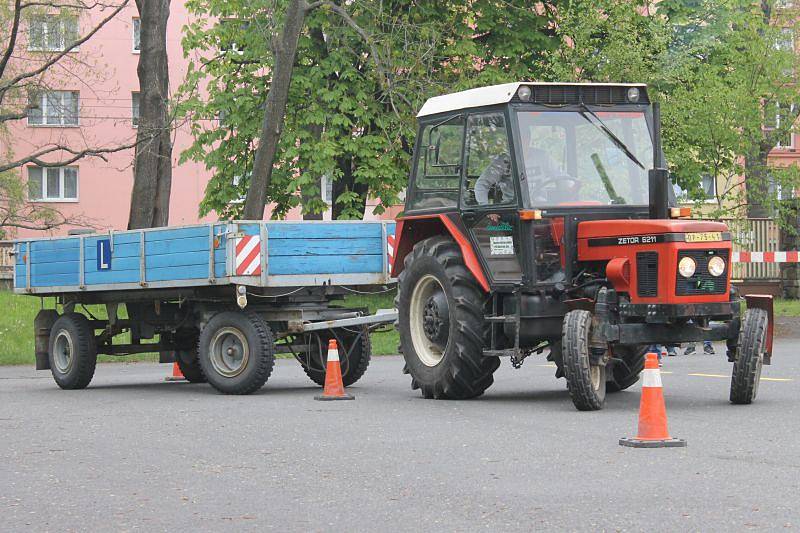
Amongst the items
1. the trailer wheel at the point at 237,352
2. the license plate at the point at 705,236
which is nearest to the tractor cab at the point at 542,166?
the license plate at the point at 705,236

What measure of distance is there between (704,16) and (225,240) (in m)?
29.2

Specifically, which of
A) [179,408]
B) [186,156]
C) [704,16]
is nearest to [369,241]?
[179,408]

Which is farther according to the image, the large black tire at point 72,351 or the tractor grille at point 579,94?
the large black tire at point 72,351

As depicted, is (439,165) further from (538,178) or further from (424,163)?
(538,178)

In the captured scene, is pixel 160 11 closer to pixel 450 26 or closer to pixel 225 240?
pixel 450 26

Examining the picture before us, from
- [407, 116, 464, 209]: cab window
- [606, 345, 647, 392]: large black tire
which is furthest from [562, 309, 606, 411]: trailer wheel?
[407, 116, 464, 209]: cab window

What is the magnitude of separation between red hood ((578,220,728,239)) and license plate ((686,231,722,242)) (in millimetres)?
33

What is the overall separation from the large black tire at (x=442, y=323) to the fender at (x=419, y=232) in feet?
0.55

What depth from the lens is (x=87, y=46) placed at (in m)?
59.1

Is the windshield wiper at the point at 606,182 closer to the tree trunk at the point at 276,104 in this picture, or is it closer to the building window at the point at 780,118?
the tree trunk at the point at 276,104

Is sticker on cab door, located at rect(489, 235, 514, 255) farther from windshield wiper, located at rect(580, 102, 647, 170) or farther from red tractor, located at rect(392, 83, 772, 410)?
windshield wiper, located at rect(580, 102, 647, 170)

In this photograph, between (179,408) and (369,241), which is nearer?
(179,408)

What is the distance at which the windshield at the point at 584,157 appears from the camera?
14008 millimetres

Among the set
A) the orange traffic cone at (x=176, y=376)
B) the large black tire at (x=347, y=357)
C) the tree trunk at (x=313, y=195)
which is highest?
the tree trunk at (x=313, y=195)
